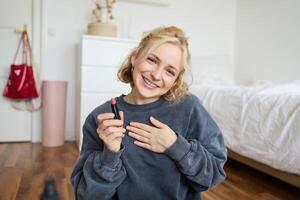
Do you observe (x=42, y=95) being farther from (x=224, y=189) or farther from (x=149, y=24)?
(x=224, y=189)

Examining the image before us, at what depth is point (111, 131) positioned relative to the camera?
0.60 metres

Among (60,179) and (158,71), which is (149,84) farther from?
(60,179)

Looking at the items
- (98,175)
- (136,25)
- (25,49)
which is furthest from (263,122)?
(25,49)

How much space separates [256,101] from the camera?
1.68 metres

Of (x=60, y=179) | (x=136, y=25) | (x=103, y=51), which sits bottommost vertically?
(x=60, y=179)

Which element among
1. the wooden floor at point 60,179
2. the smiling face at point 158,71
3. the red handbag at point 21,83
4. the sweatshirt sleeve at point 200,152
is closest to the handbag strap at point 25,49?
the red handbag at point 21,83

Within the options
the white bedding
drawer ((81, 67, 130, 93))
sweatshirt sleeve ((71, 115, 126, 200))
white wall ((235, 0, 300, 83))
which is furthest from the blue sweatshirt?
white wall ((235, 0, 300, 83))

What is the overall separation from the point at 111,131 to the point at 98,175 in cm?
13

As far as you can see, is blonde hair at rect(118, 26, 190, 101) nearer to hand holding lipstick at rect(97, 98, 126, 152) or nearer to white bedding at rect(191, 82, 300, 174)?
hand holding lipstick at rect(97, 98, 126, 152)

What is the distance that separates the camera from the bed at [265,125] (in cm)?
143

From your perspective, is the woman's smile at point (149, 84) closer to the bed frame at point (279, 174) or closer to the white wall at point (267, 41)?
the bed frame at point (279, 174)

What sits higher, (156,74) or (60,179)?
(156,74)

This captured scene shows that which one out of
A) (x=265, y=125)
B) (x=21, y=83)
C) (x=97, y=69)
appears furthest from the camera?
(x=21, y=83)

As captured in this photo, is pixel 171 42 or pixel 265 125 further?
pixel 265 125
